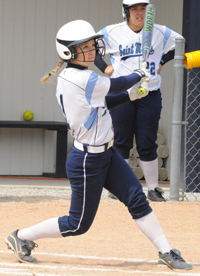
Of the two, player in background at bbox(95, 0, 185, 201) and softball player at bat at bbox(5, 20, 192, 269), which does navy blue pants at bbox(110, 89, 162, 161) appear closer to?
player in background at bbox(95, 0, 185, 201)

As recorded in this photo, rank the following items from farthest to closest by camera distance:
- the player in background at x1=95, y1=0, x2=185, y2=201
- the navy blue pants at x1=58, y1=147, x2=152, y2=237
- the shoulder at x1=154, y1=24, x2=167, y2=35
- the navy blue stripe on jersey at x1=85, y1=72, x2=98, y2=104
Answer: the shoulder at x1=154, y1=24, x2=167, y2=35
the player in background at x1=95, y1=0, x2=185, y2=201
the navy blue pants at x1=58, y1=147, x2=152, y2=237
the navy blue stripe on jersey at x1=85, y1=72, x2=98, y2=104

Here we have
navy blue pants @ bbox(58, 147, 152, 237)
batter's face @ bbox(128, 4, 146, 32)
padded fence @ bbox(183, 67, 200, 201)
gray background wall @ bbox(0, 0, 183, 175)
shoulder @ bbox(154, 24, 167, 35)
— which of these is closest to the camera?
navy blue pants @ bbox(58, 147, 152, 237)

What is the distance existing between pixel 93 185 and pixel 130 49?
95.1 inches

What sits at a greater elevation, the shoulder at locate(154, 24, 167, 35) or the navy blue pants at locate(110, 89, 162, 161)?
the shoulder at locate(154, 24, 167, 35)

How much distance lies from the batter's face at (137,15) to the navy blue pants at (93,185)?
2325 millimetres

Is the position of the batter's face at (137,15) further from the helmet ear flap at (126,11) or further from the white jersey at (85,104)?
the white jersey at (85,104)

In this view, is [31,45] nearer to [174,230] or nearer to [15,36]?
[15,36]

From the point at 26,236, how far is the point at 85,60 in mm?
1260

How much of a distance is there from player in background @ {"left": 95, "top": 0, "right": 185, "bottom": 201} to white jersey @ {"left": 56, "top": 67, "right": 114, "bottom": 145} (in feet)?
7.03

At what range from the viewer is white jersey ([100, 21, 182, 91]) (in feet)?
18.0

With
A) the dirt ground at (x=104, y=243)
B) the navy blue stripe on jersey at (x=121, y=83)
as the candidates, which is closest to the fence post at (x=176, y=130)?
the dirt ground at (x=104, y=243)

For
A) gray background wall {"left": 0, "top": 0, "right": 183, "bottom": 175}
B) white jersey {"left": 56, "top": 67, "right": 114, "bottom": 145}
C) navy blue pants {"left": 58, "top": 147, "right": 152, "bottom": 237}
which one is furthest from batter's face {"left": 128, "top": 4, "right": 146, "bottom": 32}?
gray background wall {"left": 0, "top": 0, "right": 183, "bottom": 175}

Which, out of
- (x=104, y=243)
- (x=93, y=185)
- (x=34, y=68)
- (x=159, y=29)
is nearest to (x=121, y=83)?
(x=93, y=185)

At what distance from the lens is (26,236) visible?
142 inches
